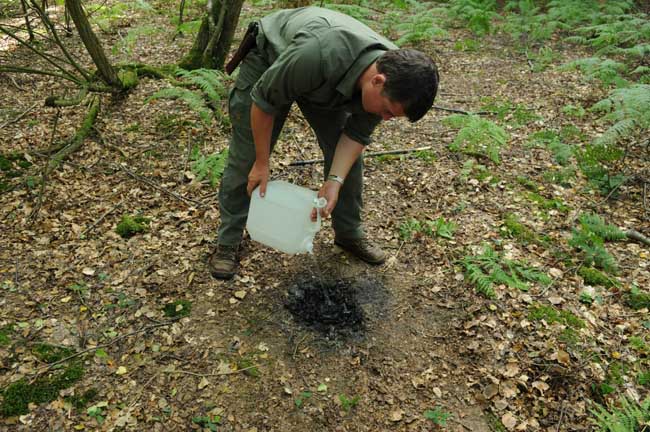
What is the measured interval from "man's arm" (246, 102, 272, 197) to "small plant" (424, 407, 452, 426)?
175 centimetres

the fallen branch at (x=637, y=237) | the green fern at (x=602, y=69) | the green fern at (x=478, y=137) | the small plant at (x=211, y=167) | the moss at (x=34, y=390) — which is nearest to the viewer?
the moss at (x=34, y=390)

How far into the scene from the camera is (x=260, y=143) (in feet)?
8.92

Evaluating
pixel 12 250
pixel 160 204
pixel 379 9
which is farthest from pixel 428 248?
pixel 379 9

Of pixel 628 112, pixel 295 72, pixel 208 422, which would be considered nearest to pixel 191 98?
pixel 295 72

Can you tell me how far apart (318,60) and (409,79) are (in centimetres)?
49

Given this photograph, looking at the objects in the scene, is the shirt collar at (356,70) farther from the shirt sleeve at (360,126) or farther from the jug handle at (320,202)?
the jug handle at (320,202)

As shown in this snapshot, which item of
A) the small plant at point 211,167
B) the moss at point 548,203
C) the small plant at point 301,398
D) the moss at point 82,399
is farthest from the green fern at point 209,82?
the moss at point 548,203

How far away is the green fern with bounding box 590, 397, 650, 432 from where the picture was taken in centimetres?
246

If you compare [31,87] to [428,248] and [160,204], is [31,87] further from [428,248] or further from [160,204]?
[428,248]

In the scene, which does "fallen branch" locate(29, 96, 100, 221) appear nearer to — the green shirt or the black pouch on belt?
the black pouch on belt

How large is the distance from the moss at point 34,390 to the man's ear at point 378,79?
251 cm

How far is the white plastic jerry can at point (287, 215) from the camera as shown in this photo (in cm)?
293

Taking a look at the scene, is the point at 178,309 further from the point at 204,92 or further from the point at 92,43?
the point at 92,43

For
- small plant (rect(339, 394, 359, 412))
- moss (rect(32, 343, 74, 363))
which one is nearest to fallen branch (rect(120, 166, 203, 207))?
moss (rect(32, 343, 74, 363))
